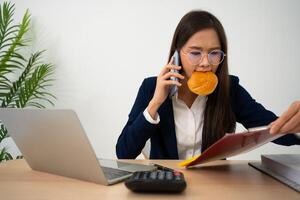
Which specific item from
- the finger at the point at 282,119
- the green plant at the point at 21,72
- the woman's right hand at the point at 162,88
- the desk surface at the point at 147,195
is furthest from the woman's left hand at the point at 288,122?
the green plant at the point at 21,72

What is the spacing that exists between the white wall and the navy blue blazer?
894mm

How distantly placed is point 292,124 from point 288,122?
0.02 meters

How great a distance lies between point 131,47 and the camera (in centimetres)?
215

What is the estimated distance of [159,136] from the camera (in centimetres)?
118

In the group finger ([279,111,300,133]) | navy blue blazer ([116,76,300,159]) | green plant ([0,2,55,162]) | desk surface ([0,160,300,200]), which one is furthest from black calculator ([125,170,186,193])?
green plant ([0,2,55,162])

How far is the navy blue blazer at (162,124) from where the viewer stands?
3.30ft

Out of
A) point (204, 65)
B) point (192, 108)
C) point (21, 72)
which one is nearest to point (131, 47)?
point (21, 72)

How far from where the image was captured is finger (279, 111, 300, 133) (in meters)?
0.60

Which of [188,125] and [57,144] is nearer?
[57,144]

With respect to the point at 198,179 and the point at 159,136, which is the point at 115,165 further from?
the point at 159,136

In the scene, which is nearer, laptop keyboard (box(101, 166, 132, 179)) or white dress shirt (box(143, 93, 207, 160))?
laptop keyboard (box(101, 166, 132, 179))

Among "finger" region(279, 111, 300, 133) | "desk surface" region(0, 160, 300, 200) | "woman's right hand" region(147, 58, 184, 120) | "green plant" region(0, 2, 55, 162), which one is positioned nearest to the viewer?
"desk surface" region(0, 160, 300, 200)

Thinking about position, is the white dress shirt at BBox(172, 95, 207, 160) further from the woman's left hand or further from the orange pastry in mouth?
the woman's left hand

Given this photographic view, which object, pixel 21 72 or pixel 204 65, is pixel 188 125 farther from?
pixel 21 72
